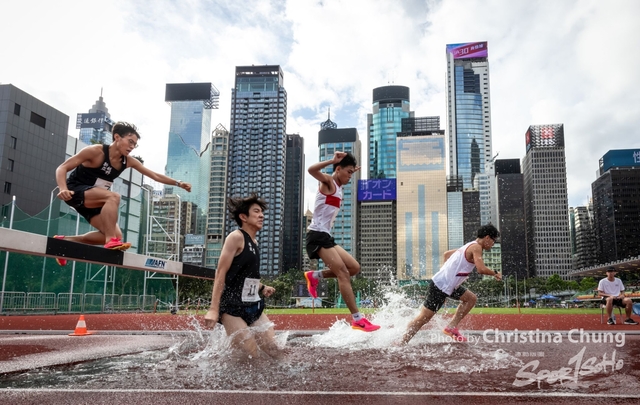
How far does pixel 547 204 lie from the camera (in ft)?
494

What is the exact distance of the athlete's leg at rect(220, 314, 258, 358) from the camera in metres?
4.75

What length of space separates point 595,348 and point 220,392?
553 centimetres

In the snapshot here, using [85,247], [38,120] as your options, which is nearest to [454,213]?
[38,120]

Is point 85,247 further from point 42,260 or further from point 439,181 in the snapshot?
point 439,181

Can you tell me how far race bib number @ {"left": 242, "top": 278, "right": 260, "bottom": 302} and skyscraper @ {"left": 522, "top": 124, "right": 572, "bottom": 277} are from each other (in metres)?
157

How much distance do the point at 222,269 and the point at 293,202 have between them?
168 metres

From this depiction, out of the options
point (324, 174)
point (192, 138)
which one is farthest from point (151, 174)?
point (192, 138)

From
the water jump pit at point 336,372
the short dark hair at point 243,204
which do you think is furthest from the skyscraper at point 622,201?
the short dark hair at point 243,204

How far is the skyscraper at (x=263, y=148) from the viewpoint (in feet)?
483

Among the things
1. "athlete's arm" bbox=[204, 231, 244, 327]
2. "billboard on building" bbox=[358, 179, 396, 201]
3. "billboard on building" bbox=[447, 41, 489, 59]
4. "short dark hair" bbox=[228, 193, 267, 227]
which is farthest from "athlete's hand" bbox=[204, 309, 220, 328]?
"billboard on building" bbox=[447, 41, 489, 59]

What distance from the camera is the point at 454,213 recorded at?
159m

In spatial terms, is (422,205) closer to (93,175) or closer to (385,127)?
A: (385,127)

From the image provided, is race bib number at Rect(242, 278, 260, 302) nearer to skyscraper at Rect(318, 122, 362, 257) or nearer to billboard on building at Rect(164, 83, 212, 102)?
skyscraper at Rect(318, 122, 362, 257)

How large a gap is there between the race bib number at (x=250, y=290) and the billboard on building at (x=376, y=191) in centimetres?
15126
